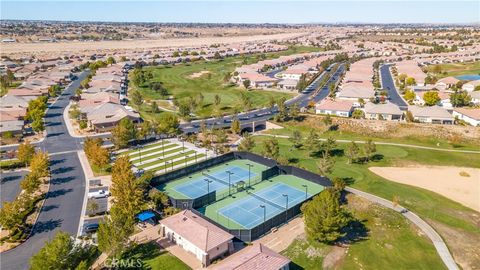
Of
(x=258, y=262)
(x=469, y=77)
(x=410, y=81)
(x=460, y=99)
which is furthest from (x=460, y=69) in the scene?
(x=258, y=262)

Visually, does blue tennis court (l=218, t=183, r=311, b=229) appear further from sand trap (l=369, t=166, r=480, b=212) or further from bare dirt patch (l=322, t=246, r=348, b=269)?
sand trap (l=369, t=166, r=480, b=212)

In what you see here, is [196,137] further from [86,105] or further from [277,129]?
[86,105]

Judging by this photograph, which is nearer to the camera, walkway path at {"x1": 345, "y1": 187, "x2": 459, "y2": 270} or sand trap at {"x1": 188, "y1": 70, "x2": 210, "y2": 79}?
walkway path at {"x1": 345, "y1": 187, "x2": 459, "y2": 270}

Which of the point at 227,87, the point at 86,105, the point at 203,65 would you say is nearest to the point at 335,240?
the point at 86,105

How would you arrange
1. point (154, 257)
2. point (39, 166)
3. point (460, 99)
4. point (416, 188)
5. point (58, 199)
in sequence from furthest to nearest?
point (460, 99) → point (416, 188) → point (39, 166) → point (58, 199) → point (154, 257)

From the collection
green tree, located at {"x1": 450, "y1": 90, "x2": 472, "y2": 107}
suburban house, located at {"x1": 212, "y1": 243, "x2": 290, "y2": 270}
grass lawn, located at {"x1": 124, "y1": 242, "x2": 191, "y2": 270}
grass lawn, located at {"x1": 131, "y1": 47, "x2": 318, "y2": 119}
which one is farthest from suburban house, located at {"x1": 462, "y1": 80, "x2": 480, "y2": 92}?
grass lawn, located at {"x1": 124, "y1": 242, "x2": 191, "y2": 270}

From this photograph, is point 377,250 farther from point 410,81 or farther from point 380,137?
point 410,81
